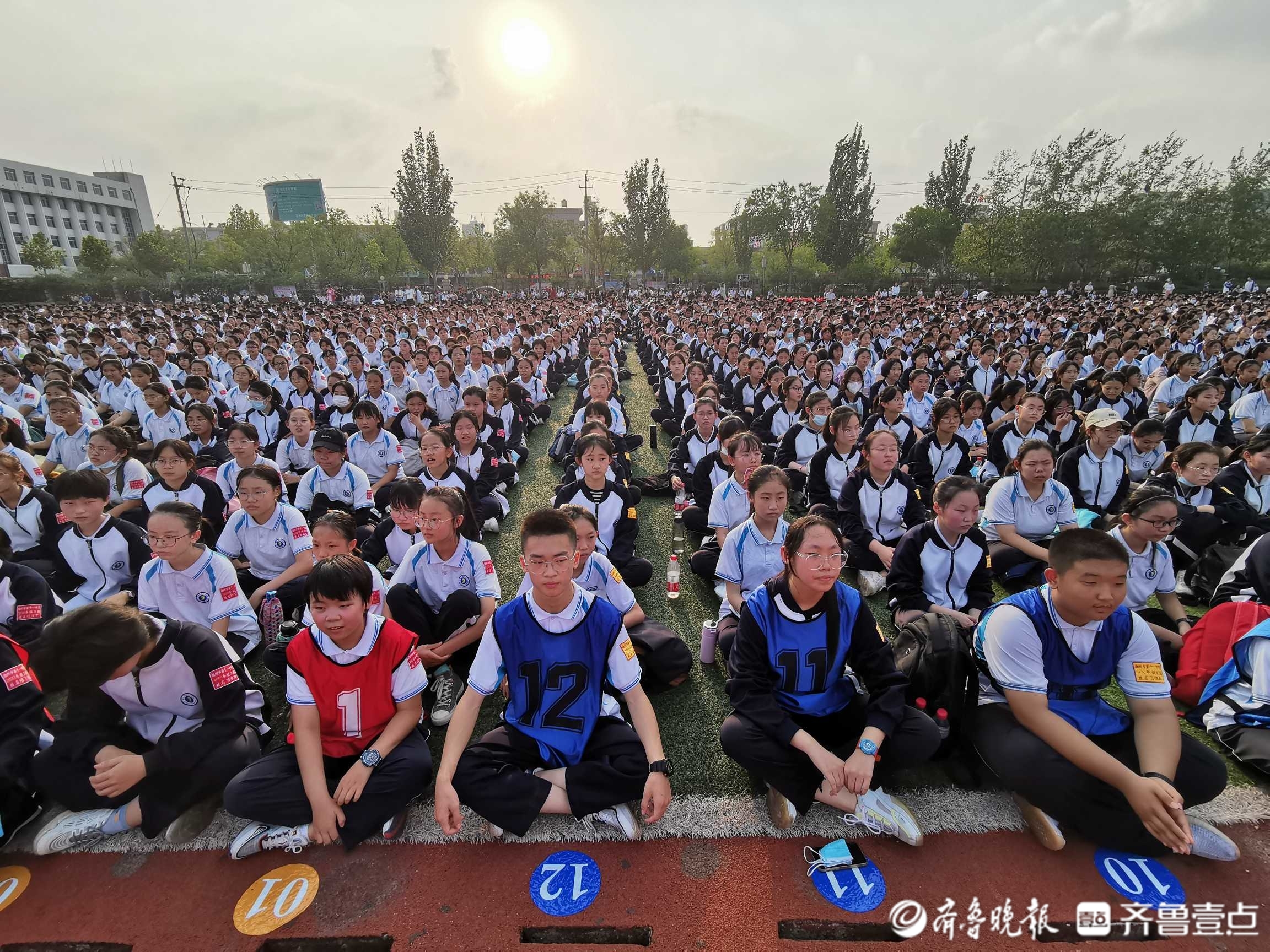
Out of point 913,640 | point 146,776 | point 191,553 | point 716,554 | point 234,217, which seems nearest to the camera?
point 146,776

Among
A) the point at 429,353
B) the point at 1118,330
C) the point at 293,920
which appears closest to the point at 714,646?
the point at 293,920

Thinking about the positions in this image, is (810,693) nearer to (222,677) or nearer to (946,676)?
(946,676)

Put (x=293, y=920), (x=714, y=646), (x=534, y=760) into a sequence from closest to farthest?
(x=293, y=920)
(x=534, y=760)
(x=714, y=646)

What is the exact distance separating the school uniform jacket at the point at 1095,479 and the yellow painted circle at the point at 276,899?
6262 millimetres

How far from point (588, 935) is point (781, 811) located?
1007 millimetres

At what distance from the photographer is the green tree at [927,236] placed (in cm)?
4094

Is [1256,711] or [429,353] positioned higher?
[429,353]

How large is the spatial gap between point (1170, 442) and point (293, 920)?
29.2 ft

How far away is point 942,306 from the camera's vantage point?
23922 millimetres

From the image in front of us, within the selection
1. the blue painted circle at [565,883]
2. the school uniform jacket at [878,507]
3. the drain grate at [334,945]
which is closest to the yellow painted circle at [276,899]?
the drain grate at [334,945]

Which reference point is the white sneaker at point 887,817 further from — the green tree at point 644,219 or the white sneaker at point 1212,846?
the green tree at point 644,219

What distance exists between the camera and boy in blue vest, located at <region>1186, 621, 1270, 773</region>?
288 cm

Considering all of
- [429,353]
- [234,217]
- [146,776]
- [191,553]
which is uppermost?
[234,217]

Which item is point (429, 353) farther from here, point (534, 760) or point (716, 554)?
point (534, 760)
